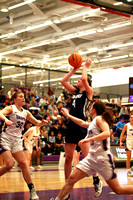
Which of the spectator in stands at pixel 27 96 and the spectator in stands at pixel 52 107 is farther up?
the spectator in stands at pixel 27 96

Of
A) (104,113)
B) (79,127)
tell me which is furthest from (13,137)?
(104,113)

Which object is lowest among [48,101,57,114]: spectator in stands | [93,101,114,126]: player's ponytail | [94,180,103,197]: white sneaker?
[94,180,103,197]: white sneaker

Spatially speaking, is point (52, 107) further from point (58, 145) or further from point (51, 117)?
point (58, 145)

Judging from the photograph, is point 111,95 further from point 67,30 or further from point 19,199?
point 19,199

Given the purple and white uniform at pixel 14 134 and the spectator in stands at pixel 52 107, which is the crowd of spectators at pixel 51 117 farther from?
the purple and white uniform at pixel 14 134

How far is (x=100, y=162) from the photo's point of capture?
4.57 metres

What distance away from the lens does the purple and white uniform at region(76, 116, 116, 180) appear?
14.9 feet

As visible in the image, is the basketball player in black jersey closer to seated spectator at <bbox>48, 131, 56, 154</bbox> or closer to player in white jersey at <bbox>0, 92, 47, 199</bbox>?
player in white jersey at <bbox>0, 92, 47, 199</bbox>

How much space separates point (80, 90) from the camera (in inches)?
236

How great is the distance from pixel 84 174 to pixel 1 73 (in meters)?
16.3

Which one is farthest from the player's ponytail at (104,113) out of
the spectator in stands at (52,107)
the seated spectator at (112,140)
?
the spectator in stands at (52,107)

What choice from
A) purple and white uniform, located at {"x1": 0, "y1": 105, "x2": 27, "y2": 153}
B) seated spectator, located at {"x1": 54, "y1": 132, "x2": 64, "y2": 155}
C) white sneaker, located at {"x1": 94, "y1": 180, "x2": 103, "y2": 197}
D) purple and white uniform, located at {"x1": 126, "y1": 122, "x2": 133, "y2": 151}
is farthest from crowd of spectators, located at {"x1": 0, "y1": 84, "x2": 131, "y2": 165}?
white sneaker, located at {"x1": 94, "y1": 180, "x2": 103, "y2": 197}

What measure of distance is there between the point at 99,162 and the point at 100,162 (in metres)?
0.01

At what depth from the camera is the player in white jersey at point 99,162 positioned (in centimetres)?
453
